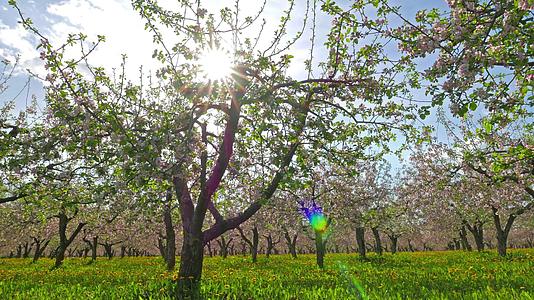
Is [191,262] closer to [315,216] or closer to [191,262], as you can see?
[191,262]

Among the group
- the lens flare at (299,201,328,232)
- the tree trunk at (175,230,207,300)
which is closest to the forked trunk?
the tree trunk at (175,230,207,300)

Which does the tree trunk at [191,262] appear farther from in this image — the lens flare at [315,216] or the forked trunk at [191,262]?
the lens flare at [315,216]

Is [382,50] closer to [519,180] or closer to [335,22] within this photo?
[335,22]

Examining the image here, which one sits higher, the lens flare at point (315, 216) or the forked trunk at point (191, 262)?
the lens flare at point (315, 216)

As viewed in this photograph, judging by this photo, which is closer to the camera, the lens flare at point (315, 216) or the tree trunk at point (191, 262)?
the tree trunk at point (191, 262)

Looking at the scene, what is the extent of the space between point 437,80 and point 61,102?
21.9 ft

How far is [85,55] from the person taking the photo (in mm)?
6543

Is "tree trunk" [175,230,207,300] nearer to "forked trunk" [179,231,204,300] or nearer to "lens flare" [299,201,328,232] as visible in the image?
"forked trunk" [179,231,204,300]

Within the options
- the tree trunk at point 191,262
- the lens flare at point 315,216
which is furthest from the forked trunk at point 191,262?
the lens flare at point 315,216

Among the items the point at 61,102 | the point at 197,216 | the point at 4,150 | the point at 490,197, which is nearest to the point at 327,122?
the point at 197,216

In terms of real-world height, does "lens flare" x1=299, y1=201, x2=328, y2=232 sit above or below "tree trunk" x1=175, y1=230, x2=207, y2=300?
above

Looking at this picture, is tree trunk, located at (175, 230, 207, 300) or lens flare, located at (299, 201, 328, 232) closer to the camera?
tree trunk, located at (175, 230, 207, 300)

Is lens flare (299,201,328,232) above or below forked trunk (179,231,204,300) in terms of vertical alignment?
above

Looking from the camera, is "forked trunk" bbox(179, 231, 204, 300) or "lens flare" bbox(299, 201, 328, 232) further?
"lens flare" bbox(299, 201, 328, 232)
